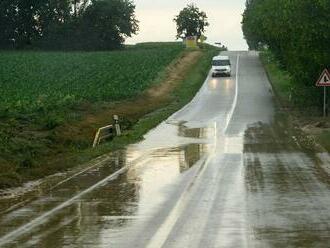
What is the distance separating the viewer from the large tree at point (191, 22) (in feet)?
393

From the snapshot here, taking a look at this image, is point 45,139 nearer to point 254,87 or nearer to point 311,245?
point 311,245

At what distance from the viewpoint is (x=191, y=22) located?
120 m

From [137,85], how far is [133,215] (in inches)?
1655

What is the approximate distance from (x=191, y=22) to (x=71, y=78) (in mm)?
63808

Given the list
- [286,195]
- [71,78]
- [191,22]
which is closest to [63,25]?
[191,22]

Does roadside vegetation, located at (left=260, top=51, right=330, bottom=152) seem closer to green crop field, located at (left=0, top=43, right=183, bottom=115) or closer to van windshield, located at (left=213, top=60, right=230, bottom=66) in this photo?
van windshield, located at (left=213, top=60, right=230, bottom=66)

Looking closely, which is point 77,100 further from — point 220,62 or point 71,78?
point 220,62

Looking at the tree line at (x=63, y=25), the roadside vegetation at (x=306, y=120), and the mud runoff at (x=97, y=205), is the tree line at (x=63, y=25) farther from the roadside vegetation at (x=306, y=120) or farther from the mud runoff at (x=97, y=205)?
the mud runoff at (x=97, y=205)

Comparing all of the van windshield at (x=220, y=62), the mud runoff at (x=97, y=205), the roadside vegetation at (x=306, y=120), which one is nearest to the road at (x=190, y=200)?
the mud runoff at (x=97, y=205)

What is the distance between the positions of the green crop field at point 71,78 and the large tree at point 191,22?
1332 inches

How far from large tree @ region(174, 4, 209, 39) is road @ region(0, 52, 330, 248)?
312 ft

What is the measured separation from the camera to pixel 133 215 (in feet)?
37.3

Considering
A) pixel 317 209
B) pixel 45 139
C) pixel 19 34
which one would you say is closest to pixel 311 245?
pixel 317 209

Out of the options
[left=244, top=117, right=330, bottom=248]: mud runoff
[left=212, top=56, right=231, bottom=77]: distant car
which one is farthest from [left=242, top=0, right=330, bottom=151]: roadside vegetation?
[left=212, top=56, right=231, bottom=77]: distant car
